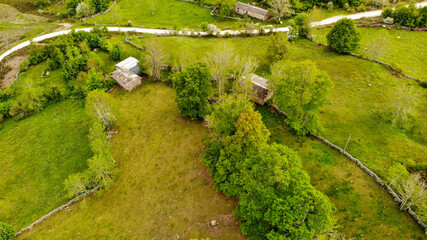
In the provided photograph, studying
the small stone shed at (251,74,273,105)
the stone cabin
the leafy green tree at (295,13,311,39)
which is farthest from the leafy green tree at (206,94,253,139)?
the leafy green tree at (295,13,311,39)

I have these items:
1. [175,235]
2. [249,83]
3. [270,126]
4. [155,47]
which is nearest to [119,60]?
[155,47]

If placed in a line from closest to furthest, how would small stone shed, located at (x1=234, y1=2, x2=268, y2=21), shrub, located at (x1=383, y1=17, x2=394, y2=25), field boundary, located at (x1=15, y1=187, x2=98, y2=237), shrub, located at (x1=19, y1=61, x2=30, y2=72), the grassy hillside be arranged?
field boundary, located at (x1=15, y1=187, x2=98, y2=237), shrub, located at (x1=19, y1=61, x2=30, y2=72), shrub, located at (x1=383, y1=17, x2=394, y2=25), small stone shed, located at (x1=234, y1=2, x2=268, y2=21), the grassy hillside

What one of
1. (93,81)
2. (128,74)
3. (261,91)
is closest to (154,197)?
(261,91)

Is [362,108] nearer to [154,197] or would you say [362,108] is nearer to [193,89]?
[193,89]

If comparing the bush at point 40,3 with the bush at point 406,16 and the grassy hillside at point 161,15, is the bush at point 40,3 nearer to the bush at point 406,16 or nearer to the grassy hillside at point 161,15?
the grassy hillside at point 161,15

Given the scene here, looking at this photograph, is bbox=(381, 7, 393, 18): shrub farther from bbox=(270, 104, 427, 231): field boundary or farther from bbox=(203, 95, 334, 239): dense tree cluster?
bbox=(203, 95, 334, 239): dense tree cluster

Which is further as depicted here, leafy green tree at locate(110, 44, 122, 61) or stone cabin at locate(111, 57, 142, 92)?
leafy green tree at locate(110, 44, 122, 61)

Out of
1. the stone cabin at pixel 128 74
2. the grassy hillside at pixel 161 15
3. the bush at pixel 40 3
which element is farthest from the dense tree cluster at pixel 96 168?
the bush at pixel 40 3

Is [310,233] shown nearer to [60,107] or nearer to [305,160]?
[305,160]
